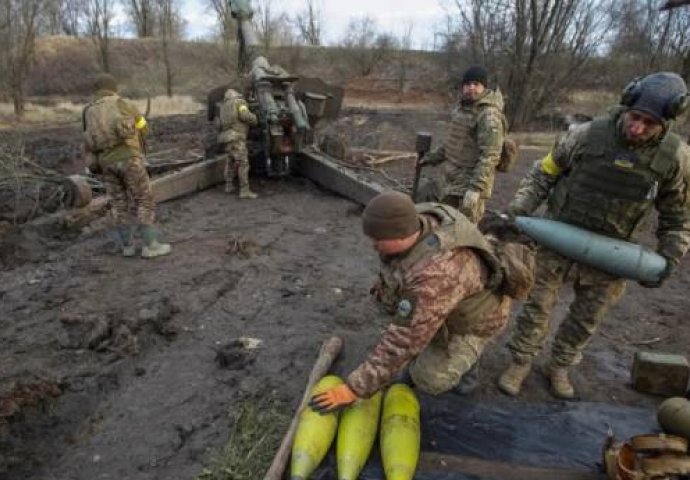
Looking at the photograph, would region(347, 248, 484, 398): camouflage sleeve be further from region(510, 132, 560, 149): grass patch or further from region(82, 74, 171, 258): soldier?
region(510, 132, 560, 149): grass patch

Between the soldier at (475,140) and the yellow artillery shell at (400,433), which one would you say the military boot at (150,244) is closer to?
the soldier at (475,140)

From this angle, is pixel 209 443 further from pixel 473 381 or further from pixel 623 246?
pixel 623 246

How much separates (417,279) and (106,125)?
4309 mm

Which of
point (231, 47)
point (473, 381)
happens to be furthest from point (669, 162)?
point (231, 47)

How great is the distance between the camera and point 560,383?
12.7 ft

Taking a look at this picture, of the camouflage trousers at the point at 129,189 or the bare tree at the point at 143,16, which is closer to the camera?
the camouflage trousers at the point at 129,189

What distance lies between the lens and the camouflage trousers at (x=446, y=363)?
10.9 feet

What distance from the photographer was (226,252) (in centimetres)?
657

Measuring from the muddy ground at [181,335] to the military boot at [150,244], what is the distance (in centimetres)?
15

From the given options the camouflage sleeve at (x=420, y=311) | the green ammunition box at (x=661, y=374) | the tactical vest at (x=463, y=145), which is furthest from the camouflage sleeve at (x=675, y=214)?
the tactical vest at (x=463, y=145)

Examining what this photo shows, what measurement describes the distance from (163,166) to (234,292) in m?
4.88

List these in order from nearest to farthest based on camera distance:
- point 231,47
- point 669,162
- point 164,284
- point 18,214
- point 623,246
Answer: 1. point 669,162
2. point 623,246
3. point 164,284
4. point 18,214
5. point 231,47

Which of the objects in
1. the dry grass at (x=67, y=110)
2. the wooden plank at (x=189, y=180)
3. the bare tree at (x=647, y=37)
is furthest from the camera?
the bare tree at (x=647, y=37)

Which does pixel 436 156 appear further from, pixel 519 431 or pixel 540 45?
pixel 540 45
